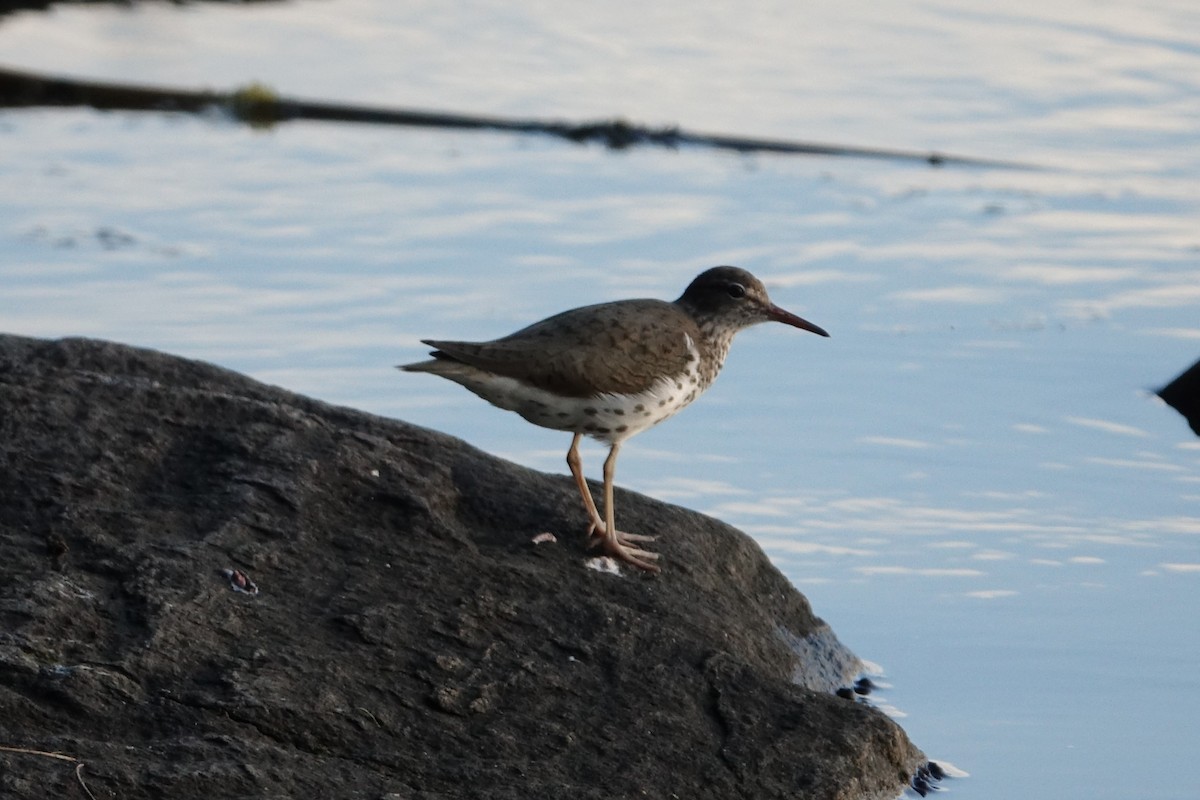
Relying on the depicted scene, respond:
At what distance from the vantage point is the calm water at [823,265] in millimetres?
7844

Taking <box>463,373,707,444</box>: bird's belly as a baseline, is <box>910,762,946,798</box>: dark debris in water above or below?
below

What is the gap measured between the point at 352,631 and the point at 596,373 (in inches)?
60.6

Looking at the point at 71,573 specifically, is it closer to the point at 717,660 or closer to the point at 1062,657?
the point at 717,660

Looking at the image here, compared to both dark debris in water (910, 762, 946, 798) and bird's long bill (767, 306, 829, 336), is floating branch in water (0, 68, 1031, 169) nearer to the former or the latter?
bird's long bill (767, 306, 829, 336)

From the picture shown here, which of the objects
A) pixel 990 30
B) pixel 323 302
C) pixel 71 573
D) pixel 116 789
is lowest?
pixel 116 789

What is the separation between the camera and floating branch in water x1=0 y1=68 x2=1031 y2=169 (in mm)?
14016

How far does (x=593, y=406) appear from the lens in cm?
688

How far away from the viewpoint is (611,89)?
51.7 ft

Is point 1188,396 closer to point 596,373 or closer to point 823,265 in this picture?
point 823,265

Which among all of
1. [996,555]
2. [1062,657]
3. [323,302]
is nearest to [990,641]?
[1062,657]

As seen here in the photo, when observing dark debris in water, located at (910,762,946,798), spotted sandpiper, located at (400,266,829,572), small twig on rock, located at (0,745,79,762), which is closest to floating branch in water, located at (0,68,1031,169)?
spotted sandpiper, located at (400,266,829,572)

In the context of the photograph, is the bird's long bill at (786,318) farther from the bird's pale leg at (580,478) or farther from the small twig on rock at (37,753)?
the small twig on rock at (37,753)

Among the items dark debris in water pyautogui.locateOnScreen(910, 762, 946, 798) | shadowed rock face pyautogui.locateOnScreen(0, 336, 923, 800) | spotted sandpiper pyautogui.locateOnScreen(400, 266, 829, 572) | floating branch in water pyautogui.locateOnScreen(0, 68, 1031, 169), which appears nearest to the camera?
shadowed rock face pyautogui.locateOnScreen(0, 336, 923, 800)

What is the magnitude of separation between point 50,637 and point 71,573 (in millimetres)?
359
